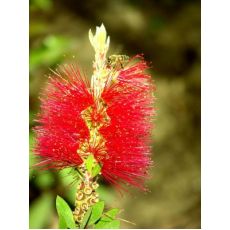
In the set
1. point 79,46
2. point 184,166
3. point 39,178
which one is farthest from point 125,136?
point 184,166

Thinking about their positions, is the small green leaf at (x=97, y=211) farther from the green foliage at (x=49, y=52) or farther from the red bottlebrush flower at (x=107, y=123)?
the green foliage at (x=49, y=52)

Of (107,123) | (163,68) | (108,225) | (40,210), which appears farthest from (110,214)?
(163,68)

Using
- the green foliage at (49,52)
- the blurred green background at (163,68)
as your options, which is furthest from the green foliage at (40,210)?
the blurred green background at (163,68)

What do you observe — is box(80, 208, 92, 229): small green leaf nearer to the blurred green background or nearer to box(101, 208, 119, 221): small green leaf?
box(101, 208, 119, 221): small green leaf

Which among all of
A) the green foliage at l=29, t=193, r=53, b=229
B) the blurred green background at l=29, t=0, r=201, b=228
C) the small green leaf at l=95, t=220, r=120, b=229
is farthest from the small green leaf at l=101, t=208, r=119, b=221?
the blurred green background at l=29, t=0, r=201, b=228

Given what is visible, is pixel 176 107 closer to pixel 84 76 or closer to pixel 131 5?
pixel 131 5

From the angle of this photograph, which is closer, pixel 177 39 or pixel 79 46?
pixel 79 46
